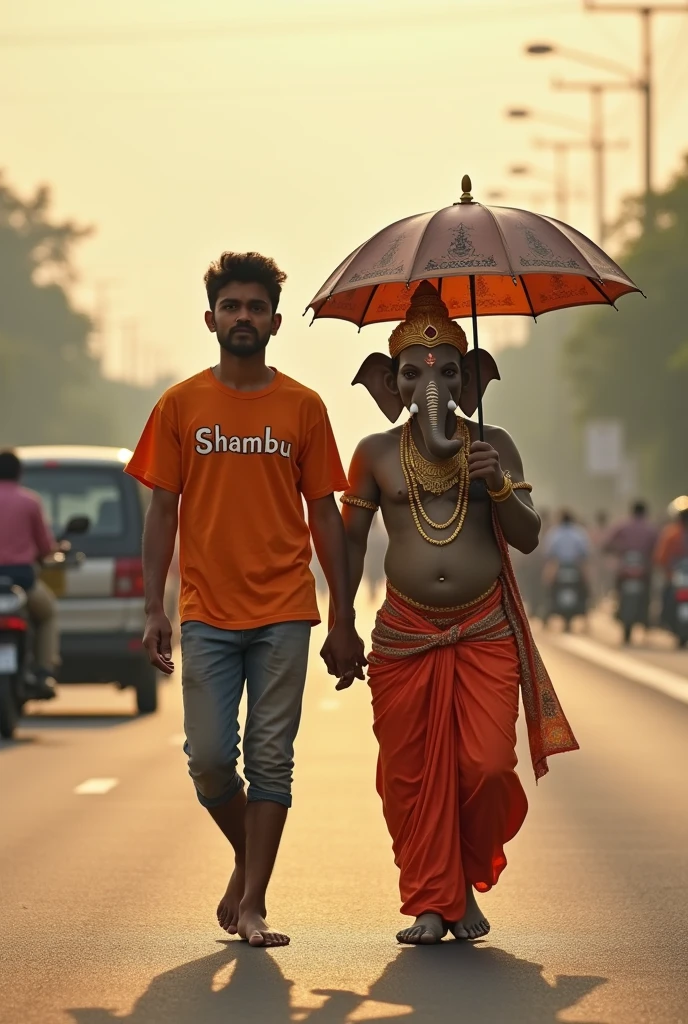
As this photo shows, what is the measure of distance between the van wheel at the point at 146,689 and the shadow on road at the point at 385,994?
443 inches

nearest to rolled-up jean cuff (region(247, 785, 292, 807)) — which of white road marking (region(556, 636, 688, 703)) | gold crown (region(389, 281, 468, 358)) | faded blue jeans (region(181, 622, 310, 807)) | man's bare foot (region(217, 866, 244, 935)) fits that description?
faded blue jeans (region(181, 622, 310, 807))

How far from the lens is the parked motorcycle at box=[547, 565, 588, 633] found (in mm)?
34719

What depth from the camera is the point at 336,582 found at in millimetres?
7918

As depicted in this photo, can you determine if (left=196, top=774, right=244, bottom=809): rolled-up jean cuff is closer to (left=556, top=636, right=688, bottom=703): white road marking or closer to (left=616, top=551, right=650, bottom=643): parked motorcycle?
(left=556, top=636, right=688, bottom=703): white road marking

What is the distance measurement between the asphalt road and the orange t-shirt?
1.06 m

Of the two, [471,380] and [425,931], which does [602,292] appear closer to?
[471,380]

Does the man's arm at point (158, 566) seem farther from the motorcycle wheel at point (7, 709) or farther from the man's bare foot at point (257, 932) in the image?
the motorcycle wheel at point (7, 709)

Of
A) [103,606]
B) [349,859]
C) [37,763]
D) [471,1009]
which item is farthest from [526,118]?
[471,1009]

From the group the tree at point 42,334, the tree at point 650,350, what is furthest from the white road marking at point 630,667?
the tree at point 42,334

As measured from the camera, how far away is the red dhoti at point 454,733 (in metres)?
7.87

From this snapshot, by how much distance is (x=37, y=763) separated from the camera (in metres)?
14.7

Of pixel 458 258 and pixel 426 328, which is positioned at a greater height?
pixel 458 258

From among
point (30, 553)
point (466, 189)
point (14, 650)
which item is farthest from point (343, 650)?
point (14, 650)

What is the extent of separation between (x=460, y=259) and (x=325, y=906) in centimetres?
233
